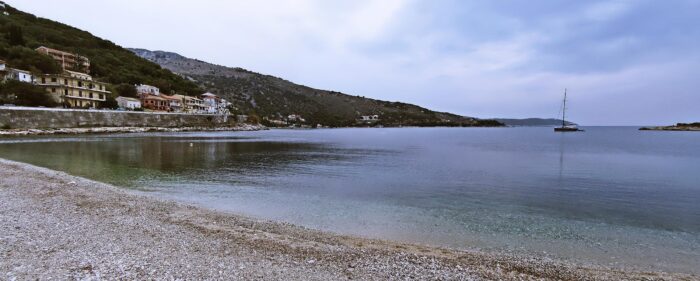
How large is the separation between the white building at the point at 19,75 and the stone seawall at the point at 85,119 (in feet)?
53.9

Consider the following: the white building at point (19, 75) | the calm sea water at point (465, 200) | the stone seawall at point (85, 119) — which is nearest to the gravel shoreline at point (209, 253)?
the calm sea water at point (465, 200)

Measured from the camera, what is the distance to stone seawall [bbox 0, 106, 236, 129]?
6284cm

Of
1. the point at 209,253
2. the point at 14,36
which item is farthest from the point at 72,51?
the point at 209,253

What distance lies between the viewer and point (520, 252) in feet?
35.1

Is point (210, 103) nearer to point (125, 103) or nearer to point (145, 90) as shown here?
point (145, 90)

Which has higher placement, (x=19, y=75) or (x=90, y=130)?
(x=19, y=75)

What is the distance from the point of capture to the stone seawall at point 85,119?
206 ft

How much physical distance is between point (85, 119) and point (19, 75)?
716 inches

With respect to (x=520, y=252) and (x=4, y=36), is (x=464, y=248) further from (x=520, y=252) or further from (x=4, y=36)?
(x=4, y=36)

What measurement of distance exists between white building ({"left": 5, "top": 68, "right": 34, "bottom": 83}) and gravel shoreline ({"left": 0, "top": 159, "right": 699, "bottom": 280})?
8843 cm

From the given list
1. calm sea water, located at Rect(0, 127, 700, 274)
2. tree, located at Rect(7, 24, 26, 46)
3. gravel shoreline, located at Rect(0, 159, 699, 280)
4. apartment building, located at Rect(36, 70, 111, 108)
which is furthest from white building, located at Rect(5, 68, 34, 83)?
gravel shoreline, located at Rect(0, 159, 699, 280)

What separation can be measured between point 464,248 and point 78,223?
38.3 ft

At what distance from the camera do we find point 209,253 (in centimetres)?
880

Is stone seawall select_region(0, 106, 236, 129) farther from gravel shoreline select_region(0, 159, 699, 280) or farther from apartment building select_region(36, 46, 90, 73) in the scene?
gravel shoreline select_region(0, 159, 699, 280)
